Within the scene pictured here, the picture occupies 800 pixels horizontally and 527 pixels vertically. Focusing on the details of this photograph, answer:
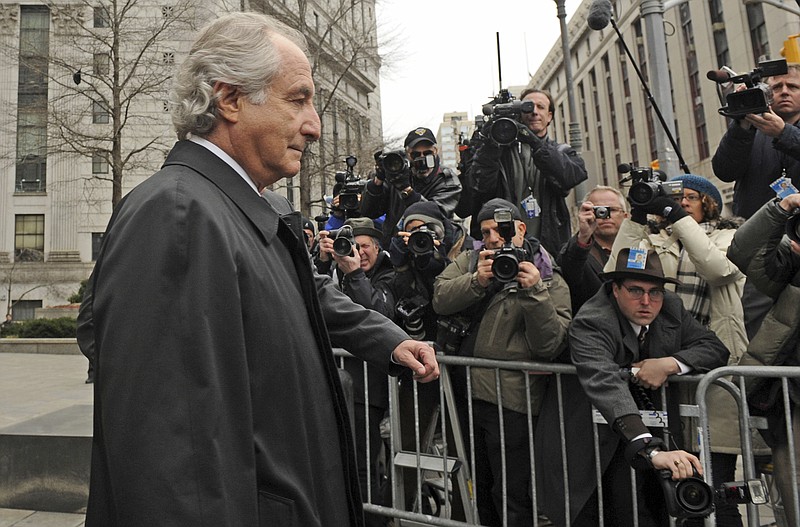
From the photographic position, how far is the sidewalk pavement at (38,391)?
13.0 feet

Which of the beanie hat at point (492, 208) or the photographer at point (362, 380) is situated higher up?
the beanie hat at point (492, 208)

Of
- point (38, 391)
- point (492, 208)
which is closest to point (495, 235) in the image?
point (492, 208)

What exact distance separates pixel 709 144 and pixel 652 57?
27162 millimetres

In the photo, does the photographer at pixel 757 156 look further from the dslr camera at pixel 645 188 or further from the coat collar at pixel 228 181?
the coat collar at pixel 228 181

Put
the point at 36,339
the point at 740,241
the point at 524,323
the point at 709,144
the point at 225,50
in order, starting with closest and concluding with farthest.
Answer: the point at 225,50 → the point at 740,241 → the point at 524,323 → the point at 36,339 → the point at 709,144

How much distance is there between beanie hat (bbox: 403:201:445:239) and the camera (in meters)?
3.99

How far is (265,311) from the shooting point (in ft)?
4.46

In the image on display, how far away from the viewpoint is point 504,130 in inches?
163

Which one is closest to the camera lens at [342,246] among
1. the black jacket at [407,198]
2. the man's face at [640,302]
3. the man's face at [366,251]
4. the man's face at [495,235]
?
the man's face at [366,251]

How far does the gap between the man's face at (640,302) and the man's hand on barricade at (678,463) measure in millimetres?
736

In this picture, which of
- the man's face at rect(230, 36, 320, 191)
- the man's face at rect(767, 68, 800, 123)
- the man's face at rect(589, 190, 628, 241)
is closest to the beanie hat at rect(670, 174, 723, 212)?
the man's face at rect(589, 190, 628, 241)

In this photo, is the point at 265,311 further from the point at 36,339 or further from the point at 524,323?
the point at 36,339

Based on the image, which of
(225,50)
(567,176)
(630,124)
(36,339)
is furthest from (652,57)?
(630,124)

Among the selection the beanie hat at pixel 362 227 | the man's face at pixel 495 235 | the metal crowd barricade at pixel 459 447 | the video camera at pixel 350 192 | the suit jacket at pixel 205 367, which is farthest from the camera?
the video camera at pixel 350 192
